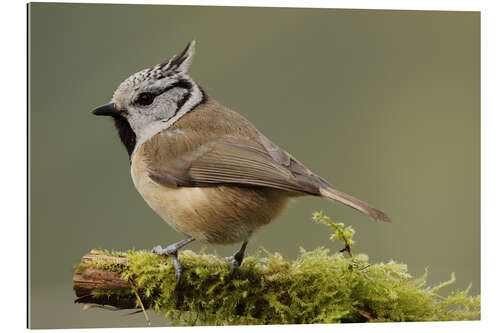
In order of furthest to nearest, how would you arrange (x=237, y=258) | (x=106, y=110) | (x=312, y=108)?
(x=312, y=108) < (x=106, y=110) < (x=237, y=258)

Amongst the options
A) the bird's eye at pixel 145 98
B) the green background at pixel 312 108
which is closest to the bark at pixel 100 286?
the green background at pixel 312 108

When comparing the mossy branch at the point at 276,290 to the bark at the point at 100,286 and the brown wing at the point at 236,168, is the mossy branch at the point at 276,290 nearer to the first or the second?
the bark at the point at 100,286

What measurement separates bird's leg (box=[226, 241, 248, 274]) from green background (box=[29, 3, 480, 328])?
0.60ft

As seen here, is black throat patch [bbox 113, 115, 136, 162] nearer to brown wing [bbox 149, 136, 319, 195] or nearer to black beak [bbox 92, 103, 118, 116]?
black beak [bbox 92, 103, 118, 116]

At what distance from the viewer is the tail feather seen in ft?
9.10

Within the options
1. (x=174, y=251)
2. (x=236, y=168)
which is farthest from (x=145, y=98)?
(x=174, y=251)

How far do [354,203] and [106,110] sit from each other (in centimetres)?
160

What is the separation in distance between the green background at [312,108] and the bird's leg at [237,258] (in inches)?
7.2

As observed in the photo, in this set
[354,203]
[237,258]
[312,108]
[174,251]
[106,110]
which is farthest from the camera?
[312,108]

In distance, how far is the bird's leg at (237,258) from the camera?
10.1ft

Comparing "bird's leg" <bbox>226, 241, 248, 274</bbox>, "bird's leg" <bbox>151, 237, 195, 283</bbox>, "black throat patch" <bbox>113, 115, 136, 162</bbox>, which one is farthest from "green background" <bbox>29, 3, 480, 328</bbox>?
"bird's leg" <bbox>151, 237, 195, 283</bbox>

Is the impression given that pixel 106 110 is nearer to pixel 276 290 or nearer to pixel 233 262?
pixel 233 262

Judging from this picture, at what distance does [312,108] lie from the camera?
13.4 ft

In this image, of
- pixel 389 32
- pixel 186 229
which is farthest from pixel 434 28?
pixel 186 229
